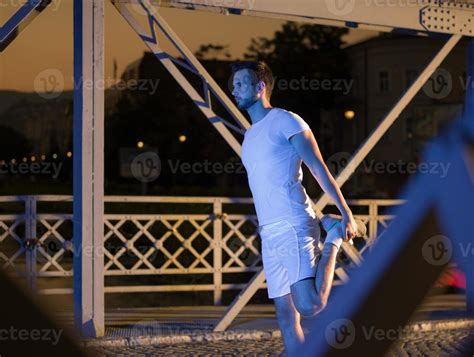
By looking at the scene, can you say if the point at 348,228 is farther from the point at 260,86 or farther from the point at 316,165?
the point at 260,86

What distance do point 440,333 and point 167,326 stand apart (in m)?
2.50

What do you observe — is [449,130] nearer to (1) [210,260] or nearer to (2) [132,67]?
(1) [210,260]

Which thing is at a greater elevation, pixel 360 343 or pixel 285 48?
pixel 285 48

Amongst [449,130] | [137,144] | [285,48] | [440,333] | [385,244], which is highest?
[285,48]

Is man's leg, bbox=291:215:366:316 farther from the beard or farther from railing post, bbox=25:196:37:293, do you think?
railing post, bbox=25:196:37:293

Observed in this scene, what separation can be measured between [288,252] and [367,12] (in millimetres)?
4758

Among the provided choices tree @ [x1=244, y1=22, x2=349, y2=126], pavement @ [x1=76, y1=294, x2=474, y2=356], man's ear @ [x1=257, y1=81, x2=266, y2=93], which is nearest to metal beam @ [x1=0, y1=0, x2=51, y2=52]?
pavement @ [x1=76, y1=294, x2=474, y2=356]

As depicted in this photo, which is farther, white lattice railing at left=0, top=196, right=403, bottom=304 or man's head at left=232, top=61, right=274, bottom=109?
white lattice railing at left=0, top=196, right=403, bottom=304

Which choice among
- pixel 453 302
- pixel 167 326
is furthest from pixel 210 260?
pixel 167 326

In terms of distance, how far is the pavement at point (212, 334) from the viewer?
675 cm

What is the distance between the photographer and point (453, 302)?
9.48m

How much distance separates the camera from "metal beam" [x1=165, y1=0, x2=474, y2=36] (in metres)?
7.12

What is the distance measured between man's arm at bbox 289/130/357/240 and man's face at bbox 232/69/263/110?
271 mm

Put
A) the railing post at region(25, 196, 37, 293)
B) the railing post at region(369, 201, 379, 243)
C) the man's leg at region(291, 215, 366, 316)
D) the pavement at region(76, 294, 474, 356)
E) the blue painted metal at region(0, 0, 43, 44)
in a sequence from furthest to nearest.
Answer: the railing post at region(369, 201, 379, 243)
the railing post at region(25, 196, 37, 293)
the pavement at region(76, 294, 474, 356)
the blue painted metal at region(0, 0, 43, 44)
the man's leg at region(291, 215, 366, 316)
